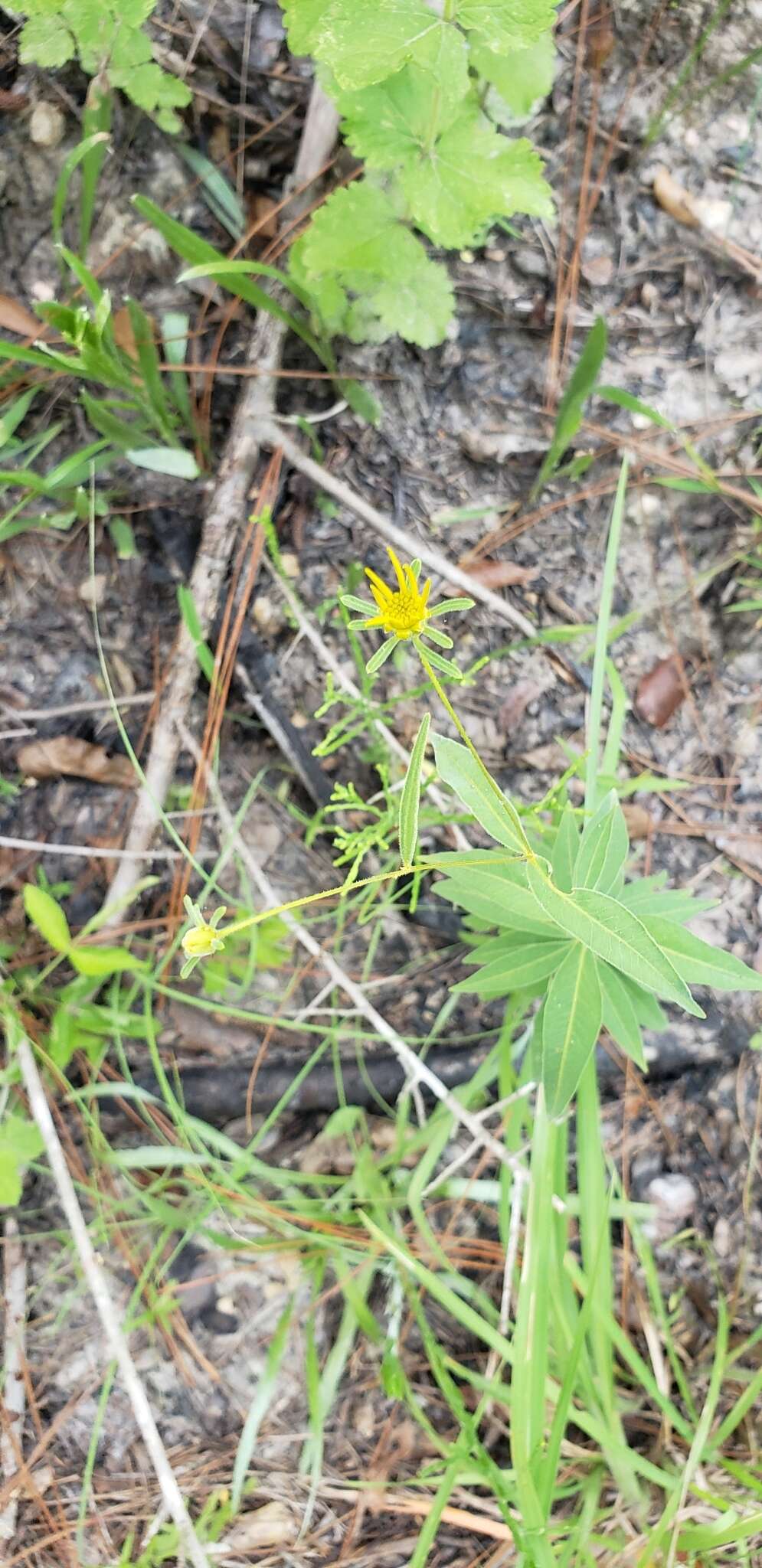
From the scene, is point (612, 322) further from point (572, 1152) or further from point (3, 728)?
point (572, 1152)

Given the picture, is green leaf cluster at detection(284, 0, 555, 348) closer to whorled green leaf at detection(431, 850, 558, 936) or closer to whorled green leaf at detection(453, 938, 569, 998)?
whorled green leaf at detection(431, 850, 558, 936)

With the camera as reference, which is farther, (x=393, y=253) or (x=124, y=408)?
(x=124, y=408)

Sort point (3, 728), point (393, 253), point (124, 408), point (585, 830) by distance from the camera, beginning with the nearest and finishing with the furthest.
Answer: point (585, 830) < point (393, 253) < point (124, 408) < point (3, 728)

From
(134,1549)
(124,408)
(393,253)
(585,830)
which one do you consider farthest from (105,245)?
(134,1549)

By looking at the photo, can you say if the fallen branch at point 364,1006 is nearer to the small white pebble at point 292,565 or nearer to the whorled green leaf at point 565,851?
the small white pebble at point 292,565

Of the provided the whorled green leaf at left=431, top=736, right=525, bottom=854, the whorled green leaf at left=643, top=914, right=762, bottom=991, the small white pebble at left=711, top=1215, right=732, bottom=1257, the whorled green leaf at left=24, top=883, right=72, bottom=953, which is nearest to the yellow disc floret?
the whorled green leaf at left=431, top=736, right=525, bottom=854

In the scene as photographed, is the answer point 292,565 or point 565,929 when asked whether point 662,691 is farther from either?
point 565,929
